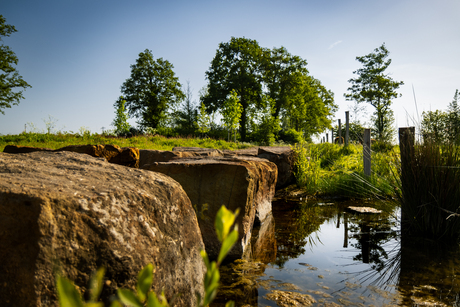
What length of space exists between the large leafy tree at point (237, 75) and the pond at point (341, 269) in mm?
27737

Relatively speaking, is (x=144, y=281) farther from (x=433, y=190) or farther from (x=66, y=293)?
(x=433, y=190)

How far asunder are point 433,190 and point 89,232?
12.3ft

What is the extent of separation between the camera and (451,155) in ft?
11.1

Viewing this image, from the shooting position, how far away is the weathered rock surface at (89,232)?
34.3 inches

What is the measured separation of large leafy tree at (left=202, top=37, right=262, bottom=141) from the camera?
31469 mm

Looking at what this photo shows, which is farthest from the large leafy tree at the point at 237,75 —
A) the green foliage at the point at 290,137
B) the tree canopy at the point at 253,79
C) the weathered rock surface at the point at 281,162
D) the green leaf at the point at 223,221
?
the green leaf at the point at 223,221

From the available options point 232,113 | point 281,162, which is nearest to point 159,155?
point 281,162

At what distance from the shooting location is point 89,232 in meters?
0.98

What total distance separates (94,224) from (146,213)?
0.78 ft

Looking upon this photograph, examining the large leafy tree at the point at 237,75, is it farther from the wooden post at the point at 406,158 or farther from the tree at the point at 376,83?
the wooden post at the point at 406,158

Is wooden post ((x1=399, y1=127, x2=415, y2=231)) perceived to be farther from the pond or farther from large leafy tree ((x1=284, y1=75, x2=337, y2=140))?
large leafy tree ((x1=284, y1=75, x2=337, y2=140))

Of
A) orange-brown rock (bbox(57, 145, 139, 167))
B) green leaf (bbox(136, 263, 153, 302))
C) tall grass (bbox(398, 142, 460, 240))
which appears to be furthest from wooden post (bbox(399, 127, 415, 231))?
green leaf (bbox(136, 263, 153, 302))

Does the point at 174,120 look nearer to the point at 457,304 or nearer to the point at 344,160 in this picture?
the point at 344,160

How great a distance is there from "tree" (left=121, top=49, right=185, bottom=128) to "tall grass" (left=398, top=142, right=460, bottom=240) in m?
32.9
